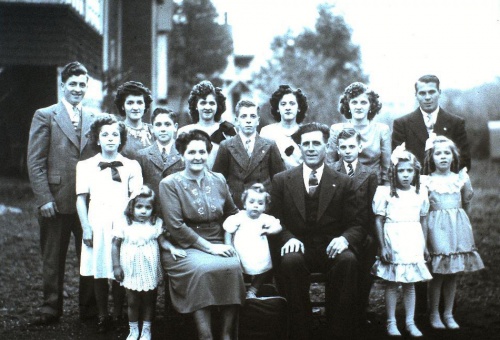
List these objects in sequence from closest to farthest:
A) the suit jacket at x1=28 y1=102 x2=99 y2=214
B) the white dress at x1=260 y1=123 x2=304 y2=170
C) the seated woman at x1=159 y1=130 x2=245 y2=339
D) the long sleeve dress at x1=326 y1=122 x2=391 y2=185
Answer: the seated woman at x1=159 y1=130 x2=245 y2=339, the suit jacket at x1=28 y1=102 x2=99 y2=214, the long sleeve dress at x1=326 y1=122 x2=391 y2=185, the white dress at x1=260 y1=123 x2=304 y2=170

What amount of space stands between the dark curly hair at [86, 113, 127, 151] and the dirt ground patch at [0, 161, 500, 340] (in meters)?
1.52

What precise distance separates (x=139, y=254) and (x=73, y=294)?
7.78ft

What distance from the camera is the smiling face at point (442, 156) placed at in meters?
5.29

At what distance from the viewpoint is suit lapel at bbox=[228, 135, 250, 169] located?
5.47 m

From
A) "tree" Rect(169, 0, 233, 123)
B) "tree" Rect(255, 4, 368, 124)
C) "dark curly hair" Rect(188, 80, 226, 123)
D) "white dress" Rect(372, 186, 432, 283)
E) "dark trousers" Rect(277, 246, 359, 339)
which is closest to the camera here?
"dark trousers" Rect(277, 246, 359, 339)

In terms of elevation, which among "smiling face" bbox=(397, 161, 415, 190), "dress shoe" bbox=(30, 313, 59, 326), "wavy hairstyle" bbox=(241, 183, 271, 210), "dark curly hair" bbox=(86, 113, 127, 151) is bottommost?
"dress shoe" bbox=(30, 313, 59, 326)

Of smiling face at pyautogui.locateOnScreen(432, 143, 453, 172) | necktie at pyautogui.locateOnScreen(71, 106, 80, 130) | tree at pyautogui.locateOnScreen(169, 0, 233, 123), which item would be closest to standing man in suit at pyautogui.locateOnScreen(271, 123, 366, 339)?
smiling face at pyautogui.locateOnScreen(432, 143, 453, 172)

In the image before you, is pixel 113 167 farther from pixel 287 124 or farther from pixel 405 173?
pixel 405 173

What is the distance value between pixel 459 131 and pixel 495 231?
16.5 feet

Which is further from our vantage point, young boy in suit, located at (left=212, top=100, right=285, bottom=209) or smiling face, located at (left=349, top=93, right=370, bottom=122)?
smiling face, located at (left=349, top=93, right=370, bottom=122)

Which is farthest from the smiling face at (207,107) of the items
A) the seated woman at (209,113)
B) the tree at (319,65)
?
the tree at (319,65)

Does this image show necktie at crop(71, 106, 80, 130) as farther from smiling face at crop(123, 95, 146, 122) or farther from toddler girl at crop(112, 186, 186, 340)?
toddler girl at crop(112, 186, 186, 340)

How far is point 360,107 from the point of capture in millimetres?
5586

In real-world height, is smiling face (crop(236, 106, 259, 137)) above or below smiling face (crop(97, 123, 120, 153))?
above
